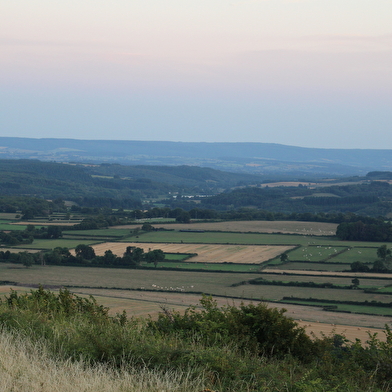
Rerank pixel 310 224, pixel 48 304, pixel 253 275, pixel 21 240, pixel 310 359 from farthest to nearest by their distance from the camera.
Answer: pixel 310 224, pixel 21 240, pixel 253 275, pixel 48 304, pixel 310 359

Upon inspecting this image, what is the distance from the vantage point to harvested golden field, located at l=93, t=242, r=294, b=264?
6714cm

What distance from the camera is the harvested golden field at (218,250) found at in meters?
67.1

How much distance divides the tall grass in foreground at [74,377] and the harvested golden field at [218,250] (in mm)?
55677

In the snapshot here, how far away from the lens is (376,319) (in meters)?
38.3

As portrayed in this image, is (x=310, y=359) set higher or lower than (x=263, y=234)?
higher

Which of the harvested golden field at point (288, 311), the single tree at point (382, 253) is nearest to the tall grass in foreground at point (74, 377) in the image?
the harvested golden field at point (288, 311)

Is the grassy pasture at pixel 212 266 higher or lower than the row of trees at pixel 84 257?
higher

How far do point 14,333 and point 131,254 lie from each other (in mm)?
57490

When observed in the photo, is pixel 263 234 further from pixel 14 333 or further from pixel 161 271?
pixel 14 333

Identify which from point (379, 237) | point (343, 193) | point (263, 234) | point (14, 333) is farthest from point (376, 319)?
point (343, 193)

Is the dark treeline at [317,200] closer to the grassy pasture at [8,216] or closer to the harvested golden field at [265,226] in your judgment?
the harvested golden field at [265,226]

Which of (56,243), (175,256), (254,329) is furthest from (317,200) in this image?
(254,329)

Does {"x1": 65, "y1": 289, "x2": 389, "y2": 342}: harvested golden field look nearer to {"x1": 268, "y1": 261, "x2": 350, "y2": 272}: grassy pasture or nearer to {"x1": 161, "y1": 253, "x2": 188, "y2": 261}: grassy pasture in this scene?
{"x1": 268, "y1": 261, "x2": 350, "y2": 272}: grassy pasture

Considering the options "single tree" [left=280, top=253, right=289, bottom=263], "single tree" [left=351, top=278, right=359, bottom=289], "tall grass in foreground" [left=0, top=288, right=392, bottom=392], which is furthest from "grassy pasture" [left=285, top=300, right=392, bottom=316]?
"tall grass in foreground" [left=0, top=288, right=392, bottom=392]
